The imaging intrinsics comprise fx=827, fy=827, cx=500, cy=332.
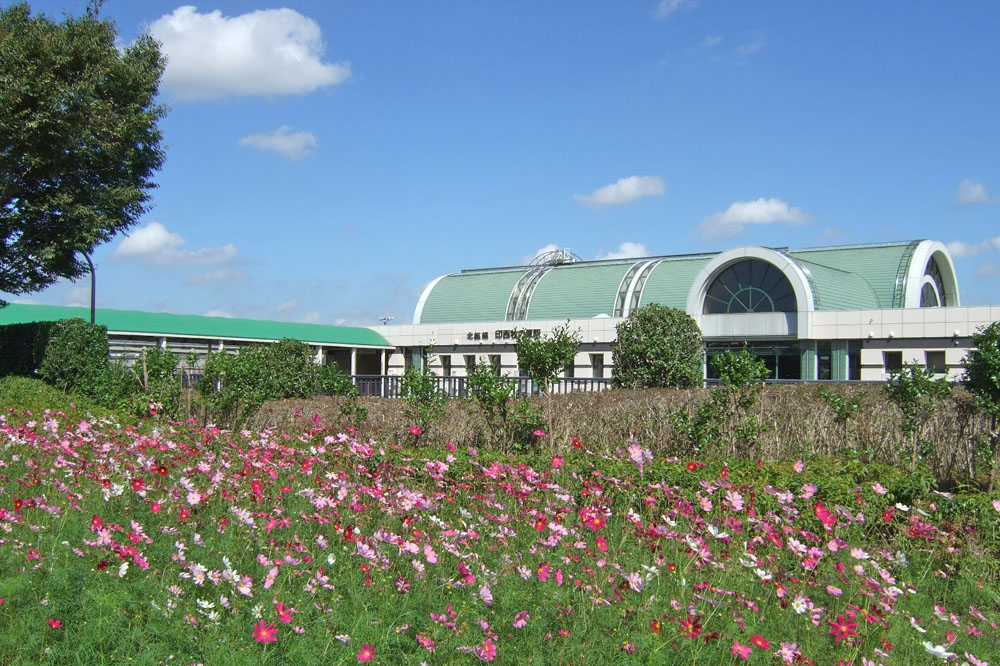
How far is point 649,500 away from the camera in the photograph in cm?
574

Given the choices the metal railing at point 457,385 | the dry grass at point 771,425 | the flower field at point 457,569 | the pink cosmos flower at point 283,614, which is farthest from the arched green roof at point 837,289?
the pink cosmos flower at point 283,614

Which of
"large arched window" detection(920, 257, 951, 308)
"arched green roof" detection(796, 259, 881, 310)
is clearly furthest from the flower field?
"large arched window" detection(920, 257, 951, 308)

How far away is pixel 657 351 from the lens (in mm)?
15281

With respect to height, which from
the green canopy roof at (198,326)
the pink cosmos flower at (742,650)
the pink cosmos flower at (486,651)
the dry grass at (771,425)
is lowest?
the pink cosmos flower at (742,650)

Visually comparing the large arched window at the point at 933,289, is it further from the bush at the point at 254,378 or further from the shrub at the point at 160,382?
the shrub at the point at 160,382

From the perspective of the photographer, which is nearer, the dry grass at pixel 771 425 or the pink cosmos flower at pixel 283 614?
the pink cosmos flower at pixel 283 614

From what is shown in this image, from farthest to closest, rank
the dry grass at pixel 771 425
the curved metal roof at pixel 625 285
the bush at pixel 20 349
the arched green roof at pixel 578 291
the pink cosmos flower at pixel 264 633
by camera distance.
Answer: the arched green roof at pixel 578 291 → the curved metal roof at pixel 625 285 → the bush at pixel 20 349 → the dry grass at pixel 771 425 → the pink cosmos flower at pixel 264 633

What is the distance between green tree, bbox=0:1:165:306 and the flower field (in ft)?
47.2

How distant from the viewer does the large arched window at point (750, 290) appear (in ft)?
96.4

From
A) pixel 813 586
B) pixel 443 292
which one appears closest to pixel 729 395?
pixel 813 586

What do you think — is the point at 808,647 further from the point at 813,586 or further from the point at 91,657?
the point at 91,657

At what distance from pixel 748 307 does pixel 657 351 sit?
15918mm

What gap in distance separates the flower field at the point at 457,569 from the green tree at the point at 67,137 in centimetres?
1439

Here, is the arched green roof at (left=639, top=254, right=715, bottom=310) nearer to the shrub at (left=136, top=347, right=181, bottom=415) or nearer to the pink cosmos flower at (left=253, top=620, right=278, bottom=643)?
the shrub at (left=136, top=347, right=181, bottom=415)
